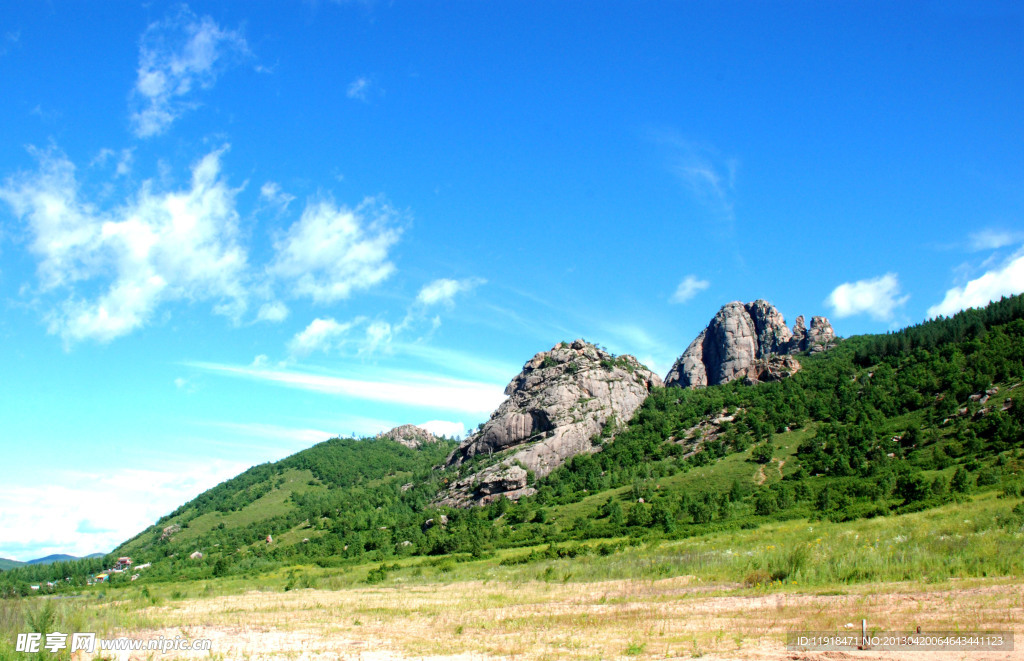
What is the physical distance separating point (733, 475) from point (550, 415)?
161 ft

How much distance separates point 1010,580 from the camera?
63.9 feet

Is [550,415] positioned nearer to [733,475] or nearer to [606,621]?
[733,475]

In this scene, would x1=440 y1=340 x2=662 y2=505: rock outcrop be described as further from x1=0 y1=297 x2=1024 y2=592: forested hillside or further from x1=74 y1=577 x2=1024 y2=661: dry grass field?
x1=74 y1=577 x2=1024 y2=661: dry grass field

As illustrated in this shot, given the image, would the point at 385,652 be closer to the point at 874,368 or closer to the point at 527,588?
the point at 527,588

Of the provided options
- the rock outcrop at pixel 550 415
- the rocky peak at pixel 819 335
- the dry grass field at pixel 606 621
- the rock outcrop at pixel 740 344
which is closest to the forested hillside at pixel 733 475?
the rock outcrop at pixel 550 415

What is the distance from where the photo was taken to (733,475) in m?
82.6

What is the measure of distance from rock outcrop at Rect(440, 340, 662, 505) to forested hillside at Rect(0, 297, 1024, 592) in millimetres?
4319

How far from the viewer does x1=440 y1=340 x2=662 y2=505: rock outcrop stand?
10881cm

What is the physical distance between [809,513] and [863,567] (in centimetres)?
2934

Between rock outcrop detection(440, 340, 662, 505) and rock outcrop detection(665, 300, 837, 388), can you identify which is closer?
rock outcrop detection(440, 340, 662, 505)

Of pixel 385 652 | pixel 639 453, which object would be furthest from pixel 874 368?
pixel 385 652

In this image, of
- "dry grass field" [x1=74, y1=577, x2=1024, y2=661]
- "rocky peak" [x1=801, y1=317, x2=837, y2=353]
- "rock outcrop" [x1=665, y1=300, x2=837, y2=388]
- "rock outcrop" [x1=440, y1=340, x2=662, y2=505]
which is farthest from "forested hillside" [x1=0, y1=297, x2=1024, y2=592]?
"rock outcrop" [x1=665, y1=300, x2=837, y2=388]

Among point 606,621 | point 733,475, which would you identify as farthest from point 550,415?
point 606,621

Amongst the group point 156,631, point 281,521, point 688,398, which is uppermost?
point 688,398
